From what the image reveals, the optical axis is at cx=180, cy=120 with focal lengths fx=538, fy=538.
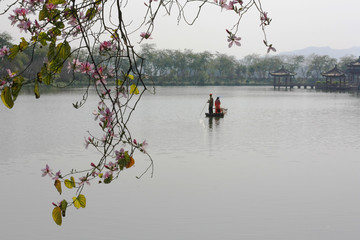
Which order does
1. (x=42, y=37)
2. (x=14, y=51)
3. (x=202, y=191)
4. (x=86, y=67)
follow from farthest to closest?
(x=202, y=191) < (x=86, y=67) < (x=42, y=37) < (x=14, y=51)

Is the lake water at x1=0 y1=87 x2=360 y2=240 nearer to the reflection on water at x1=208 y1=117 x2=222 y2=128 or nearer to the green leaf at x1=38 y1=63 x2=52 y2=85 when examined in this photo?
the reflection on water at x1=208 y1=117 x2=222 y2=128

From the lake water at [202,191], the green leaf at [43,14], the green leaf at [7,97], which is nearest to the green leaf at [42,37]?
the green leaf at [43,14]

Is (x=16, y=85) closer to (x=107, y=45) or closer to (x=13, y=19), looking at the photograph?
(x=13, y=19)

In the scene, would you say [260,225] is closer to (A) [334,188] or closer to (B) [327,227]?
(B) [327,227]

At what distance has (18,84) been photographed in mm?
2486

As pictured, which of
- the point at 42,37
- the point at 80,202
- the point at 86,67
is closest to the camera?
the point at 42,37

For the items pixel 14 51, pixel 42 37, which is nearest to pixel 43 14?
pixel 42 37

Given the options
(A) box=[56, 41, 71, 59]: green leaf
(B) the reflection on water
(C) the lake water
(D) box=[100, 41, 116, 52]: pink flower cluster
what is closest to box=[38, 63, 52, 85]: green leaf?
(A) box=[56, 41, 71, 59]: green leaf

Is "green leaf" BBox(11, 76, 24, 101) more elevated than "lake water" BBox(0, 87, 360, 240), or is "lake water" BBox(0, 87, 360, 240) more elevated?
"green leaf" BBox(11, 76, 24, 101)

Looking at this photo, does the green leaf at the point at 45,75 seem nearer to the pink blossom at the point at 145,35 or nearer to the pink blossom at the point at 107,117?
the pink blossom at the point at 107,117

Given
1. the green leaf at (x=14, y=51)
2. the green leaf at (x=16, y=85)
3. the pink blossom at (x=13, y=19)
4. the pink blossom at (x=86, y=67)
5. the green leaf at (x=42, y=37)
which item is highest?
the pink blossom at (x=13, y=19)

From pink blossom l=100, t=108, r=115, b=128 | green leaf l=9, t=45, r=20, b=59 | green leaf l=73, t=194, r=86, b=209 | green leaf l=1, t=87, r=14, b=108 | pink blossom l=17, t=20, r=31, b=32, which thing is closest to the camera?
green leaf l=1, t=87, r=14, b=108

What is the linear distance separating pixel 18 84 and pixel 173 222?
7.31m

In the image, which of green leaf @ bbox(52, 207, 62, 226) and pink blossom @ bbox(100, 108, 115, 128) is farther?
pink blossom @ bbox(100, 108, 115, 128)
